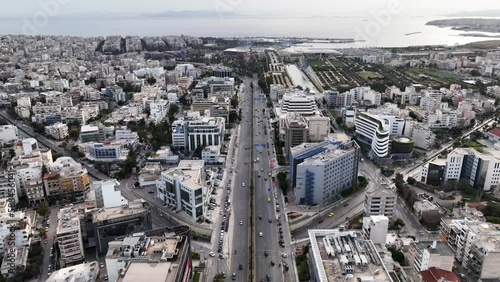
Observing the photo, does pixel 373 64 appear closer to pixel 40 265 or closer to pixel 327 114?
pixel 327 114

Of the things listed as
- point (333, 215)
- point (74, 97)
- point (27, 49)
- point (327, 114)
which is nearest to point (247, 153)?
point (333, 215)

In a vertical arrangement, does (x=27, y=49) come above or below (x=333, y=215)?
above

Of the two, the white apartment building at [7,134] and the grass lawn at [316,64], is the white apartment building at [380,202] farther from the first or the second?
the grass lawn at [316,64]

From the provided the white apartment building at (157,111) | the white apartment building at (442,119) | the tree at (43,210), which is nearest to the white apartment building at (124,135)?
the white apartment building at (157,111)

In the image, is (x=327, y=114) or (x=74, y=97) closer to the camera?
(x=327, y=114)

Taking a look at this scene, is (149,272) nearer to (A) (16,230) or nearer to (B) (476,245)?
(A) (16,230)

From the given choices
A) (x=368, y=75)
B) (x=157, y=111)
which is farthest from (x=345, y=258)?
(x=368, y=75)

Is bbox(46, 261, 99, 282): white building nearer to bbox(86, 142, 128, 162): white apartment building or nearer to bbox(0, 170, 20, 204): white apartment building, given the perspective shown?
bbox(0, 170, 20, 204): white apartment building

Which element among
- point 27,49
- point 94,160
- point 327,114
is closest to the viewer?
point 94,160
